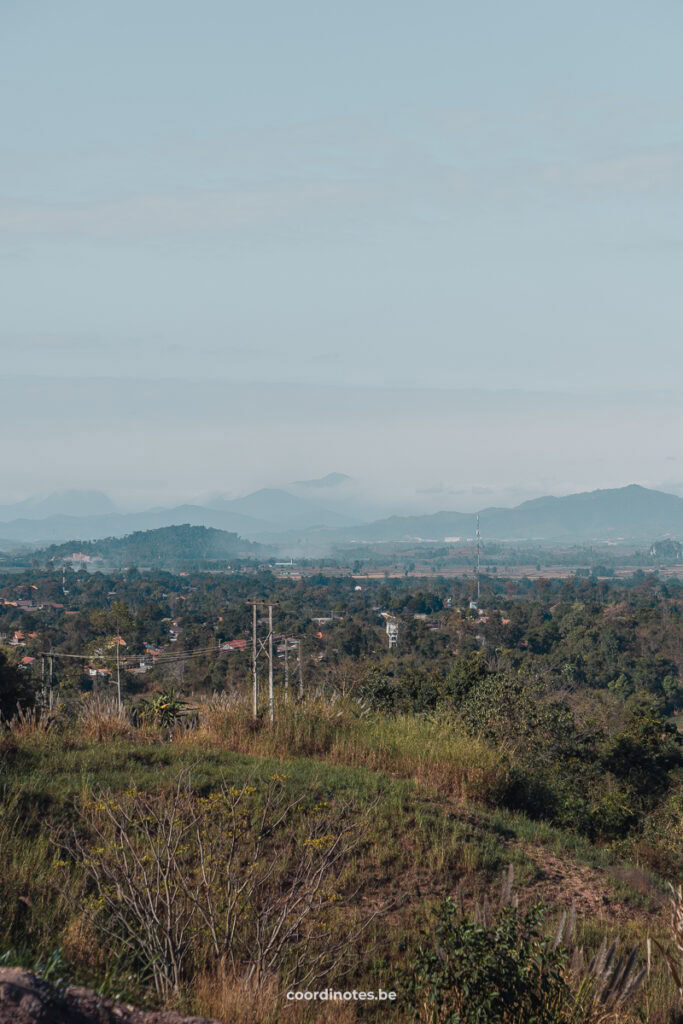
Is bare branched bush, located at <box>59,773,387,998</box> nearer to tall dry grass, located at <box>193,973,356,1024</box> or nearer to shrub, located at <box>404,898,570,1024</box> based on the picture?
tall dry grass, located at <box>193,973,356,1024</box>

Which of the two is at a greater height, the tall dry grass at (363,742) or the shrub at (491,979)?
the shrub at (491,979)

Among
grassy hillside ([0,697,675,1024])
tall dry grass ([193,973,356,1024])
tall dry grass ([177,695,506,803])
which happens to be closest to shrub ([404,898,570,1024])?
grassy hillside ([0,697,675,1024])

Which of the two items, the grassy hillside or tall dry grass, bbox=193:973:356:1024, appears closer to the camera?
tall dry grass, bbox=193:973:356:1024

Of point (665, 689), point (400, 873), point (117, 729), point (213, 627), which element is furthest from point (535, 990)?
point (213, 627)

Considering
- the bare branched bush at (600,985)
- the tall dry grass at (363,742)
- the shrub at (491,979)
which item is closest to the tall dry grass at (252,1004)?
the shrub at (491,979)

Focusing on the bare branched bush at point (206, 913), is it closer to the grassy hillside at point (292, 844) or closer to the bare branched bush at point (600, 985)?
the grassy hillside at point (292, 844)

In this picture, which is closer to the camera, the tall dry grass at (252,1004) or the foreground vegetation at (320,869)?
the tall dry grass at (252,1004)

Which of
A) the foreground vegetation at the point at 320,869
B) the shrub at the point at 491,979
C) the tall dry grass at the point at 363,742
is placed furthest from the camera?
Answer: the tall dry grass at the point at 363,742

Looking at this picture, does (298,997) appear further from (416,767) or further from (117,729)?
(117,729)

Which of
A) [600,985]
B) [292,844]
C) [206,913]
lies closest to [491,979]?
[600,985]

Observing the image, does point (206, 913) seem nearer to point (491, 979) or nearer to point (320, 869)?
point (320, 869)

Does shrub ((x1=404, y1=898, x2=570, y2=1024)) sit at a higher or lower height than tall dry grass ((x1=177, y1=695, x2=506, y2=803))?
higher
